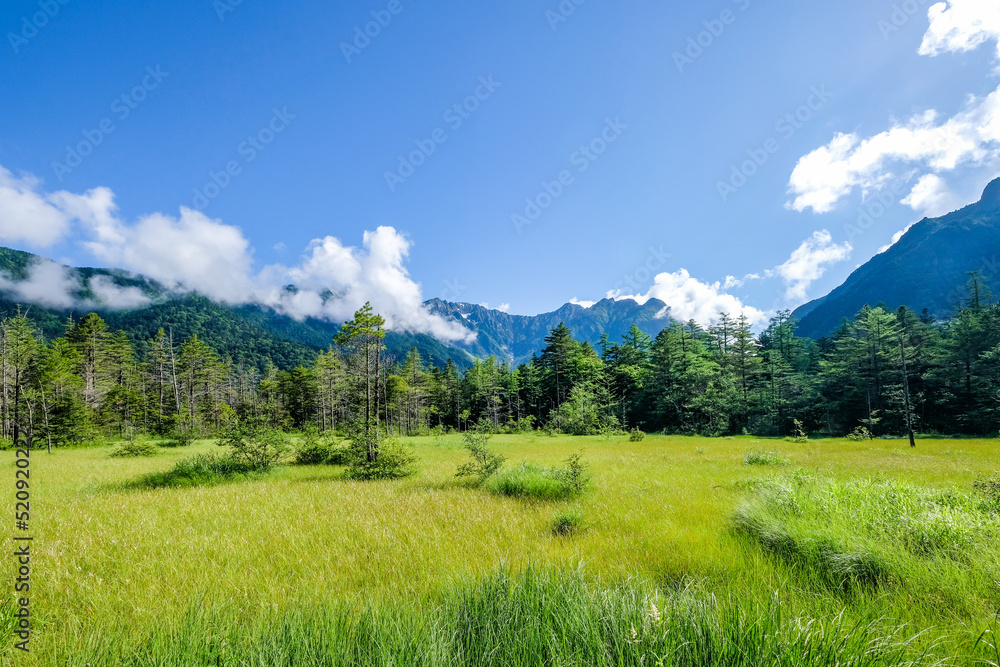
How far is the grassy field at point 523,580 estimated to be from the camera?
86.0 inches

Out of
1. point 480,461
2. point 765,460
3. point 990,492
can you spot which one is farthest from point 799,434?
point 480,461

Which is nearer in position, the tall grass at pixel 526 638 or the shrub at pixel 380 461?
the tall grass at pixel 526 638

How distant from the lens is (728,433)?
4456 centimetres

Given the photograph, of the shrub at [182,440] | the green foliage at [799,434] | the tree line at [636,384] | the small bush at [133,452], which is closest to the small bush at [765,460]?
the green foliage at [799,434]

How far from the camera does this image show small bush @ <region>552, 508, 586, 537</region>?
5.66 meters

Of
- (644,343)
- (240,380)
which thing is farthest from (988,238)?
(240,380)

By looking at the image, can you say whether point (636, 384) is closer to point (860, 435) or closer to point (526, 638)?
point (860, 435)

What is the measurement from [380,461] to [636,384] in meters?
50.9

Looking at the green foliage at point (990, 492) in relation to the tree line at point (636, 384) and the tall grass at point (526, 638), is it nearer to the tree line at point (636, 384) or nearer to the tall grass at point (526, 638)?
the tall grass at point (526, 638)

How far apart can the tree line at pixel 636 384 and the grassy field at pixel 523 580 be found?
2193cm

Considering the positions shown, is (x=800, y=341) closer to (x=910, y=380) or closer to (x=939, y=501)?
(x=910, y=380)

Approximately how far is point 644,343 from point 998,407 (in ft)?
118

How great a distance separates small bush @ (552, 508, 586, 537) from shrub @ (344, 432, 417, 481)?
311 inches

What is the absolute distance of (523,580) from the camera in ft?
10.0
